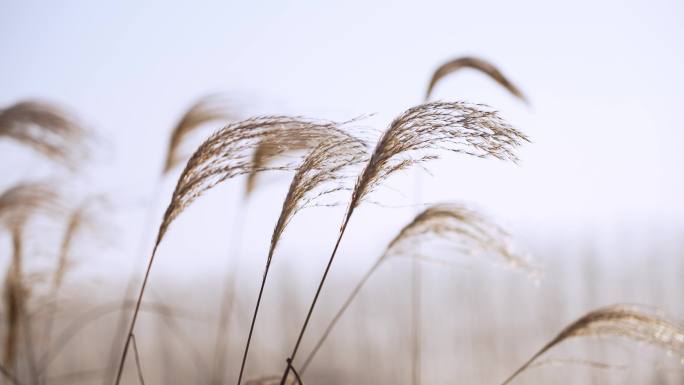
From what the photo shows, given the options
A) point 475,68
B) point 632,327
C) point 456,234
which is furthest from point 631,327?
point 475,68

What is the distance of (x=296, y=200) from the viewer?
117 centimetres

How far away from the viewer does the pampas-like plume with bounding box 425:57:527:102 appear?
1.62 meters

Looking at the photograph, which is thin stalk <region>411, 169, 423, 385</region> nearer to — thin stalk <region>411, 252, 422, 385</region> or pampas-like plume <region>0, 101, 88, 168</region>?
thin stalk <region>411, 252, 422, 385</region>

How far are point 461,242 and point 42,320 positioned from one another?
1.67 m

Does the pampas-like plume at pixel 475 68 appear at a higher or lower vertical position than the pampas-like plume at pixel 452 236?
higher

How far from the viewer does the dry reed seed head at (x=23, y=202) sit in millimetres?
1977

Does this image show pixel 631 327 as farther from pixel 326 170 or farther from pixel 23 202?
pixel 23 202

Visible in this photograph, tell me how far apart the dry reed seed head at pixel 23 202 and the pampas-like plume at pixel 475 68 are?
128 centimetres

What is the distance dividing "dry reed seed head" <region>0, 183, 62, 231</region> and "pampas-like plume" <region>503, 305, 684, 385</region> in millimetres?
1578

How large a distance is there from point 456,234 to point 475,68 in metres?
0.51

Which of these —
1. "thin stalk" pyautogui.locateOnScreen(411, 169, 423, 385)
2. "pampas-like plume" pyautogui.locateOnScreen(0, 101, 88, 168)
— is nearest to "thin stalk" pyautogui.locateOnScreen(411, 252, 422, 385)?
"thin stalk" pyautogui.locateOnScreen(411, 169, 423, 385)

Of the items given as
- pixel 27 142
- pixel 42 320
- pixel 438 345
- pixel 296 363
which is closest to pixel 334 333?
pixel 296 363

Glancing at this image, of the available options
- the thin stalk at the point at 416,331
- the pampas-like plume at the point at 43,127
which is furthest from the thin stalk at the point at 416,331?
the pampas-like plume at the point at 43,127

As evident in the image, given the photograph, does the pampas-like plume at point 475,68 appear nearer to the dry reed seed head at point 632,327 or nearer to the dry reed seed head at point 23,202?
the dry reed seed head at point 632,327
